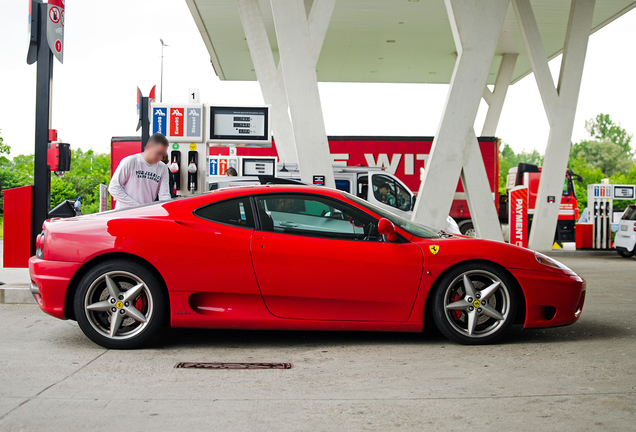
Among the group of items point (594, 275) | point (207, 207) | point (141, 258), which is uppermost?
point (207, 207)

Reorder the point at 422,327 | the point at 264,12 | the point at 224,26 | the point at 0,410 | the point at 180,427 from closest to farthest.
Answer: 1. the point at 180,427
2. the point at 0,410
3. the point at 422,327
4. the point at 264,12
5. the point at 224,26

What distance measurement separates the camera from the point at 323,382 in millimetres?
3498

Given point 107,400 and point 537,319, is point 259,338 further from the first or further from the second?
point 537,319

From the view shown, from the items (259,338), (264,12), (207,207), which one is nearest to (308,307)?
(259,338)

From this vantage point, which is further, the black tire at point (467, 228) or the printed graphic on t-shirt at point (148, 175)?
the black tire at point (467, 228)

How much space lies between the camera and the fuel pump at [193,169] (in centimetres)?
832

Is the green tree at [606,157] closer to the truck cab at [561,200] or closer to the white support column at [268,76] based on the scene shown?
the truck cab at [561,200]

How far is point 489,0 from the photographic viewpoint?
1035cm

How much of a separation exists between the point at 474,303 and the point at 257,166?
8438 millimetres

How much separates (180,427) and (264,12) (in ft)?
62.8

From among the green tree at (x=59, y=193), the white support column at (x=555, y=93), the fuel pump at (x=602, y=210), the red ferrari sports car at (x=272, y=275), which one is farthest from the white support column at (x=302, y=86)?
the green tree at (x=59, y=193)

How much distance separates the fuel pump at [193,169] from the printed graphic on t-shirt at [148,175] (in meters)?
2.32

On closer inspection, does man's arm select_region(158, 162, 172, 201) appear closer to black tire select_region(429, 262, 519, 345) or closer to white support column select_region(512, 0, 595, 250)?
black tire select_region(429, 262, 519, 345)

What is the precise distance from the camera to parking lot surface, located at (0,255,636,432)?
2.84 meters
